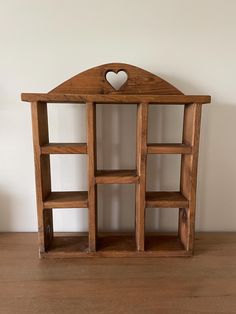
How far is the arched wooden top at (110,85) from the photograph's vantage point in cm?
64

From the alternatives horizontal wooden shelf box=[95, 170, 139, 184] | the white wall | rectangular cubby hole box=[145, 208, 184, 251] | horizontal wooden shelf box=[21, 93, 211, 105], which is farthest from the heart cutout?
rectangular cubby hole box=[145, 208, 184, 251]

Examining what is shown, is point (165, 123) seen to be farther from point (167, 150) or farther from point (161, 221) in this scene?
point (161, 221)

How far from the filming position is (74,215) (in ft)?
2.73

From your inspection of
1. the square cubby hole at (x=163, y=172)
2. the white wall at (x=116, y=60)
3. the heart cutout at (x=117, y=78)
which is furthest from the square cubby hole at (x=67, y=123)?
the square cubby hole at (x=163, y=172)

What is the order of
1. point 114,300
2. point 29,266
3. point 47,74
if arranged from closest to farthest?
point 114,300
point 29,266
point 47,74

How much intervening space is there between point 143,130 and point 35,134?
260 millimetres

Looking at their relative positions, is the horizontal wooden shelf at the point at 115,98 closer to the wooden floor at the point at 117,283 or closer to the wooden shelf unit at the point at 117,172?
the wooden shelf unit at the point at 117,172

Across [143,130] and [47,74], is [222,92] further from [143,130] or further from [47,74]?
[47,74]

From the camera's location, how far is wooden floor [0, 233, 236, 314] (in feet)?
1.65

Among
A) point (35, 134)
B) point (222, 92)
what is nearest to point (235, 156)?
point (222, 92)

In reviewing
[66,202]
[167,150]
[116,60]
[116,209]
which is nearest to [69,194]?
[66,202]

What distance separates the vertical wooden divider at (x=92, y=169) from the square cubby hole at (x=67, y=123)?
0.15 meters

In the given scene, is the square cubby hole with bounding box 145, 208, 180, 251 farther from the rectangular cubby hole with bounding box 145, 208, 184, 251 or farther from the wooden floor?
the wooden floor

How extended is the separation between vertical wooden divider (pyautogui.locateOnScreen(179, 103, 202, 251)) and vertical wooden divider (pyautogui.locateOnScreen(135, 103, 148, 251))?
0.12m
